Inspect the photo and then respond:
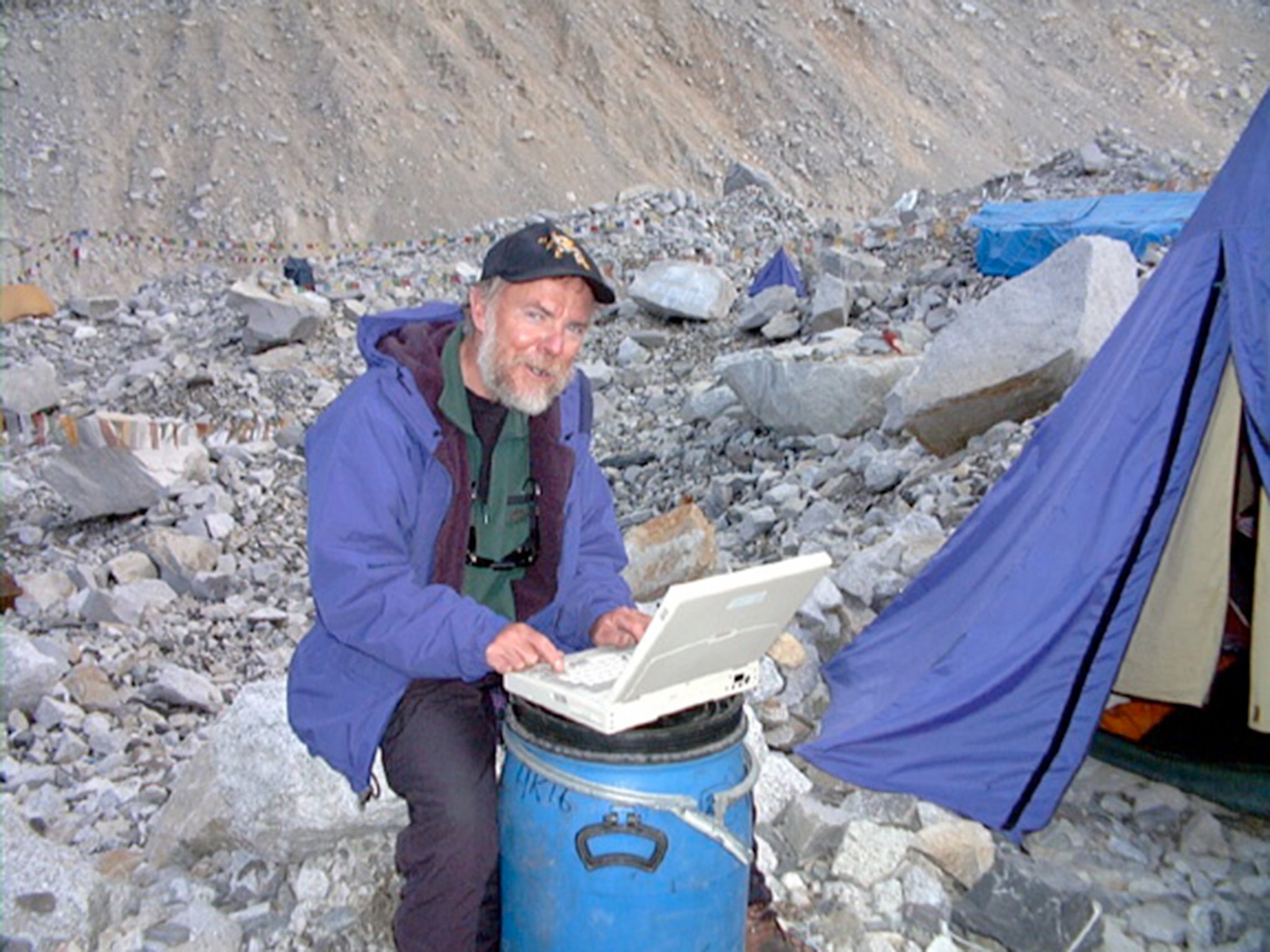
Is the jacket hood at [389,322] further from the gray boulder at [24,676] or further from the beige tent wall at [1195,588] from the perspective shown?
the gray boulder at [24,676]

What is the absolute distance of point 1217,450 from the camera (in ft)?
11.3

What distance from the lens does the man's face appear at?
103 inches

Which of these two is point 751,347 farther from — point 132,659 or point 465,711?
point 465,711

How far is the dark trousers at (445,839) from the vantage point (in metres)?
2.29

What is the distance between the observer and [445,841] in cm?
228

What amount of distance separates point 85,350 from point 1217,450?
1291 cm

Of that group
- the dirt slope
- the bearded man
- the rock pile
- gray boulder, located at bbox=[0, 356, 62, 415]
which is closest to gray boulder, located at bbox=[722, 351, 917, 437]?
the rock pile

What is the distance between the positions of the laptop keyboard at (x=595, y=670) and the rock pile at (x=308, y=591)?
0.93 meters

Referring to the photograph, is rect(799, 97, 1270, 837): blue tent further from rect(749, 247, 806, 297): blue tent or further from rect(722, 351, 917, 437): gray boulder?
rect(749, 247, 806, 297): blue tent

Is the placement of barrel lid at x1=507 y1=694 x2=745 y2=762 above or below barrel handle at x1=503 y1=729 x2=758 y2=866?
above

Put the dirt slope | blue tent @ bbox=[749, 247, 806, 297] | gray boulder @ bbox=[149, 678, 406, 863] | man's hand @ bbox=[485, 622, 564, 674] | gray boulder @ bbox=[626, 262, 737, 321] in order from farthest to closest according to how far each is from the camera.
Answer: the dirt slope < blue tent @ bbox=[749, 247, 806, 297] < gray boulder @ bbox=[626, 262, 737, 321] < gray boulder @ bbox=[149, 678, 406, 863] < man's hand @ bbox=[485, 622, 564, 674]

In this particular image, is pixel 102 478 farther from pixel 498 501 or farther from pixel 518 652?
pixel 518 652

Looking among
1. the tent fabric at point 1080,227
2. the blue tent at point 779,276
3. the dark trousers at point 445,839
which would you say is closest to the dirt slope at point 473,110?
the blue tent at point 779,276

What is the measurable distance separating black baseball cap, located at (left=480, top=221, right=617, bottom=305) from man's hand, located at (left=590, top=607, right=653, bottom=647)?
0.73 metres
